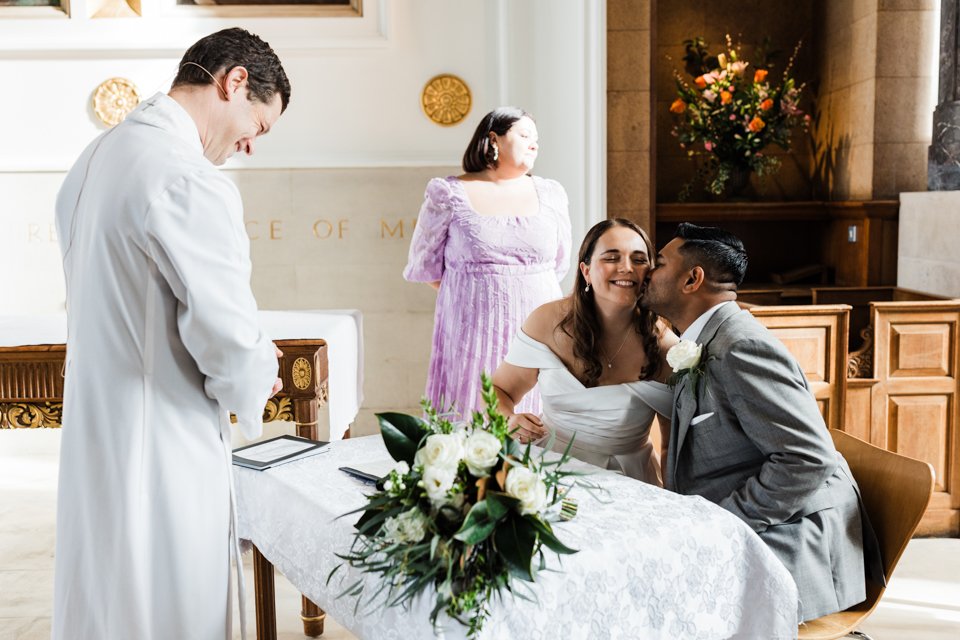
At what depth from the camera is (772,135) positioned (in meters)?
6.05

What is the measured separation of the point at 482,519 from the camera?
1.63 m

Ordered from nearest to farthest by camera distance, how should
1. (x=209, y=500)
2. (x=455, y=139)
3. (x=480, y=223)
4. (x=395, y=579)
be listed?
(x=395, y=579)
(x=209, y=500)
(x=480, y=223)
(x=455, y=139)

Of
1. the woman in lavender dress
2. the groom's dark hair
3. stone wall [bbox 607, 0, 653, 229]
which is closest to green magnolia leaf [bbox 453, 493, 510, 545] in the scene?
the groom's dark hair

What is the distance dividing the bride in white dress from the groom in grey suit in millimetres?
289

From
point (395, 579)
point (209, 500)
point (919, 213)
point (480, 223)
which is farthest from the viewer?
point (919, 213)

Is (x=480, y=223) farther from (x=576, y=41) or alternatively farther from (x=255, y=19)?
(x=255, y=19)

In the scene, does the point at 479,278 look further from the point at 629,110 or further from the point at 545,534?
the point at 545,534

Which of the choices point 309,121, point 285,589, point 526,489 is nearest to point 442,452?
point 526,489

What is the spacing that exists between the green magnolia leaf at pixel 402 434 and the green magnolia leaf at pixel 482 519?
214 millimetres

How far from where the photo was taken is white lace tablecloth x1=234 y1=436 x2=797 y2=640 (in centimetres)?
176

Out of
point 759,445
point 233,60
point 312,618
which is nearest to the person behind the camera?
point 233,60

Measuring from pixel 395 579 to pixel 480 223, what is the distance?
259 centimetres

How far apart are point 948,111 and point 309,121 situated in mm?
3814

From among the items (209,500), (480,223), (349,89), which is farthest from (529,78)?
(209,500)
